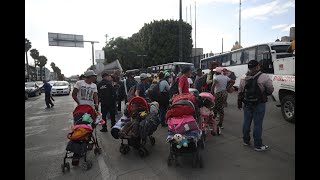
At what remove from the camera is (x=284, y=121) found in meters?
7.10

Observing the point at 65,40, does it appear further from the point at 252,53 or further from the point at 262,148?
the point at 262,148

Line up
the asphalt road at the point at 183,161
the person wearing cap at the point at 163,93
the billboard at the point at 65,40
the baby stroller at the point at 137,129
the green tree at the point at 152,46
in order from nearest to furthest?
1. the asphalt road at the point at 183,161
2. the baby stroller at the point at 137,129
3. the person wearing cap at the point at 163,93
4. the billboard at the point at 65,40
5. the green tree at the point at 152,46

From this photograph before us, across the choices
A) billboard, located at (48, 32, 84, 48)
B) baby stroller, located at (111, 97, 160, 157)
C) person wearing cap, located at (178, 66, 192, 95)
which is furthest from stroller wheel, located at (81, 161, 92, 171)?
billboard, located at (48, 32, 84, 48)

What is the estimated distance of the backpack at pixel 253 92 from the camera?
15.4 ft

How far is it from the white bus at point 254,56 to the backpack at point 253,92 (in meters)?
7.51

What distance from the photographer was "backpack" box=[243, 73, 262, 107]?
4.70 meters

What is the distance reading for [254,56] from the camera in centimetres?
1512

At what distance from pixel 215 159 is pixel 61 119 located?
306 inches

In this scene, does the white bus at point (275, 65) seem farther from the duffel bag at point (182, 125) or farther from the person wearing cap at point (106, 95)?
the person wearing cap at point (106, 95)

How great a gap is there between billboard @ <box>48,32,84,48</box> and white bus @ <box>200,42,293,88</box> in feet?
54.0

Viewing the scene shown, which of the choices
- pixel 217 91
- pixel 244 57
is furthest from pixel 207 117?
pixel 244 57

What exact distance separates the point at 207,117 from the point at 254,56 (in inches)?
434

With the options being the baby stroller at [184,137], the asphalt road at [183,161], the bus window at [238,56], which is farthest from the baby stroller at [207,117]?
the bus window at [238,56]
